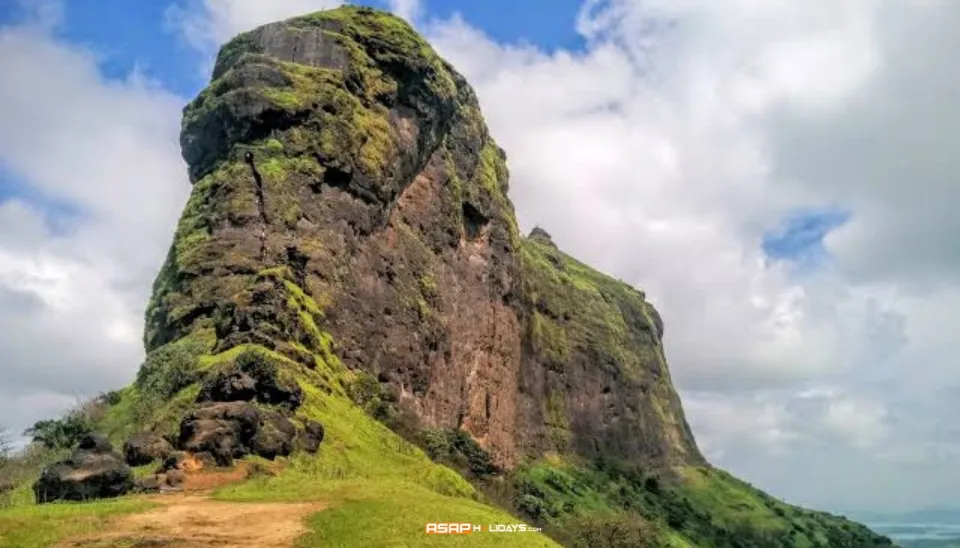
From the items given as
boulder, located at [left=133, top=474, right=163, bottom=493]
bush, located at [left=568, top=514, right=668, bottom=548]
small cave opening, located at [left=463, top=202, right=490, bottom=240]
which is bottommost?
bush, located at [left=568, top=514, right=668, bottom=548]

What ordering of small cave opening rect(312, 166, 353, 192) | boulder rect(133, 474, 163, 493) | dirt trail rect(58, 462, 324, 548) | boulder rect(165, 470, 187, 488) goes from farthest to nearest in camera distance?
small cave opening rect(312, 166, 353, 192), boulder rect(165, 470, 187, 488), boulder rect(133, 474, 163, 493), dirt trail rect(58, 462, 324, 548)

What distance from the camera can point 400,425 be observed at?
6328 centimetres

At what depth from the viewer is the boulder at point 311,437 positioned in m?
42.1

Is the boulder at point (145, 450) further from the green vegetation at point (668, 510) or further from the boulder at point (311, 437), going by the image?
the green vegetation at point (668, 510)

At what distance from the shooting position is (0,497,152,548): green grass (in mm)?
26750

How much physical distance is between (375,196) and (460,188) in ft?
88.0

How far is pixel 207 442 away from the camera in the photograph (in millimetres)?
37656

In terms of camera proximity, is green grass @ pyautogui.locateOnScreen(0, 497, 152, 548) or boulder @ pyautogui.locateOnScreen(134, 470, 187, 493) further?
boulder @ pyautogui.locateOnScreen(134, 470, 187, 493)

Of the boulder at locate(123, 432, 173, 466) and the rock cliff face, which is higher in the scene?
the rock cliff face

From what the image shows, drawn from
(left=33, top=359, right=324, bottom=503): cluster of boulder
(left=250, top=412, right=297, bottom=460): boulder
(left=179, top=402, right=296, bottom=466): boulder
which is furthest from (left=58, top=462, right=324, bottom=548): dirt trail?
(left=250, top=412, right=297, bottom=460): boulder

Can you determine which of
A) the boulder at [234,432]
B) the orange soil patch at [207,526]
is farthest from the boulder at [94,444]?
the orange soil patch at [207,526]

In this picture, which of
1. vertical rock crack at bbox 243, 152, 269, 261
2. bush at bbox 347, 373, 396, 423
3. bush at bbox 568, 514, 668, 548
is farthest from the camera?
bush at bbox 568, 514, 668, 548

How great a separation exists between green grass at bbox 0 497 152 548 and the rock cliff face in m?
Answer: 18.3

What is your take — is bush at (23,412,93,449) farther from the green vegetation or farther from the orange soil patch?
the green vegetation
